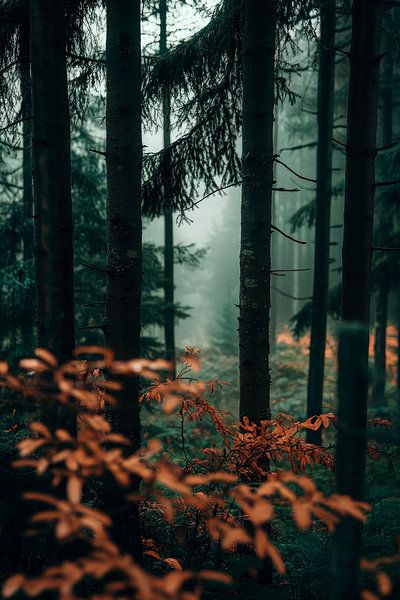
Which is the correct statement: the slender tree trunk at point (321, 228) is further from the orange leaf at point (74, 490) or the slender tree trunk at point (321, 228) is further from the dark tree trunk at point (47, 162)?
the orange leaf at point (74, 490)

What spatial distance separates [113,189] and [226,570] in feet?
11.7

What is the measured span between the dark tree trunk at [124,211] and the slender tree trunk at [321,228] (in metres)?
6.64

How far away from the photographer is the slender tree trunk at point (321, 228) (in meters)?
9.57

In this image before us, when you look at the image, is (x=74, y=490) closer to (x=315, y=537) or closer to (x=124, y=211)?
(x=124, y=211)

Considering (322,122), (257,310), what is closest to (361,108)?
(257,310)

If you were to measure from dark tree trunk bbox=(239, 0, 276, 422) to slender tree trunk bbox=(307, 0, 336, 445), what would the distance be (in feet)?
18.3

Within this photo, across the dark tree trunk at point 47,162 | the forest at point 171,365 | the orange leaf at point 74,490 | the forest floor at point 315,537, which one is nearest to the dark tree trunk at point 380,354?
the forest floor at point 315,537

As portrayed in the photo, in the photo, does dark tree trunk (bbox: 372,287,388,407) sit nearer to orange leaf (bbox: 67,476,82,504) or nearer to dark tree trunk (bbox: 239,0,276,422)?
dark tree trunk (bbox: 239,0,276,422)

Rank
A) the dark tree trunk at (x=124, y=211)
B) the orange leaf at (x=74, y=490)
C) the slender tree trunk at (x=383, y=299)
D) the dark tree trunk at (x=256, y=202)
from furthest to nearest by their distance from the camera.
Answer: the slender tree trunk at (x=383, y=299) < the dark tree trunk at (x=256, y=202) < the dark tree trunk at (x=124, y=211) < the orange leaf at (x=74, y=490)

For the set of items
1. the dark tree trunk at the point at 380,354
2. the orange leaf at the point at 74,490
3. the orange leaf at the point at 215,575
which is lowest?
the dark tree trunk at the point at 380,354

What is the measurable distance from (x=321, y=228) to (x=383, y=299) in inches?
226

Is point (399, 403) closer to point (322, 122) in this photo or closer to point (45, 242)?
point (322, 122)

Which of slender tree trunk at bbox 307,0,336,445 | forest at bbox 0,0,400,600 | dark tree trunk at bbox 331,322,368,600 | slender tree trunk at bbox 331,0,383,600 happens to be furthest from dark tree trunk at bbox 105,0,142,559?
slender tree trunk at bbox 307,0,336,445

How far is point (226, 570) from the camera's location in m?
3.64
